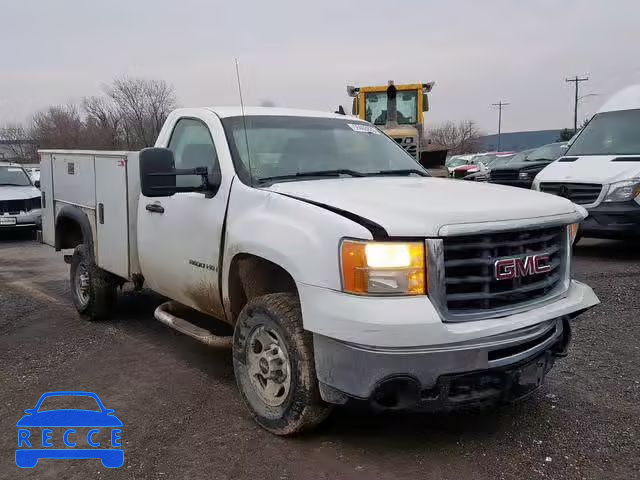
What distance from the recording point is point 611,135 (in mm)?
9680

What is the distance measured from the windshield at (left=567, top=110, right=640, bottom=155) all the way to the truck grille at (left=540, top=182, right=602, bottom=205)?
104 centimetres

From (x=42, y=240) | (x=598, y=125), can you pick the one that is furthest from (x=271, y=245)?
(x=598, y=125)

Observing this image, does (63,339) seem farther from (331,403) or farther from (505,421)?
(505,421)

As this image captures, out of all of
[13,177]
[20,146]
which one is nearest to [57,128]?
[20,146]

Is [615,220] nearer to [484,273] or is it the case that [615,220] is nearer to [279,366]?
[484,273]

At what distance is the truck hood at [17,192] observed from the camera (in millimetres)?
13163

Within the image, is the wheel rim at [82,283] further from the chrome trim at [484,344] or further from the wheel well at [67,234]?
the chrome trim at [484,344]

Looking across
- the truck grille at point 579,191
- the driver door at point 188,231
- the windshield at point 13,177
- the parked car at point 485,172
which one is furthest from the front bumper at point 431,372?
the windshield at point 13,177

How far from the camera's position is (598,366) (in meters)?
4.64

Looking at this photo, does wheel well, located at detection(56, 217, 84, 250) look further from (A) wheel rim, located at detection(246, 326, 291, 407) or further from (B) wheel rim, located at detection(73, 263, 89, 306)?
(A) wheel rim, located at detection(246, 326, 291, 407)

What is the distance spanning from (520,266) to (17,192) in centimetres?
1293

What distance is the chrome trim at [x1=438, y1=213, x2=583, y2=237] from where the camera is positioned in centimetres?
295

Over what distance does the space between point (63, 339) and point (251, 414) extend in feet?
8.94

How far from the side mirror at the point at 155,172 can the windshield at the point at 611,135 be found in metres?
7.68
